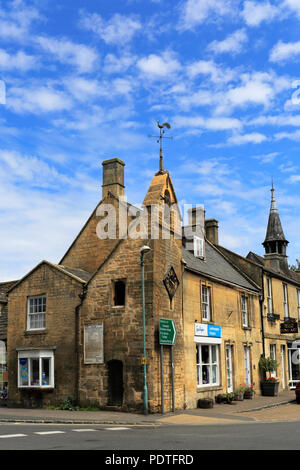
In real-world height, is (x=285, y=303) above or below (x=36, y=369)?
above

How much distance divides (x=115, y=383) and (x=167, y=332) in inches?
117

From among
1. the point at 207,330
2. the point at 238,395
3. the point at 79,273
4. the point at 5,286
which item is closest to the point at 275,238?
the point at 238,395

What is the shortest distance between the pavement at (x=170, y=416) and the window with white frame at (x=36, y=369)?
1156 mm

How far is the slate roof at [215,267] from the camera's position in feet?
81.3

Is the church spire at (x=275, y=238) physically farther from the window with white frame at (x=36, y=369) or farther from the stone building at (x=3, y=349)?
the window with white frame at (x=36, y=369)

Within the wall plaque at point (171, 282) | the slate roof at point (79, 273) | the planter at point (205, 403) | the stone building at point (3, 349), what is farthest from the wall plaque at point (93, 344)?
the stone building at point (3, 349)

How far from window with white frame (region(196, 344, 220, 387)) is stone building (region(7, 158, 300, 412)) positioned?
0.15ft

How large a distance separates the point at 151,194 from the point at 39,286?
662cm

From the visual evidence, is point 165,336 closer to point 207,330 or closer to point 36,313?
point 207,330

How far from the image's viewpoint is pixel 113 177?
→ 1067 inches

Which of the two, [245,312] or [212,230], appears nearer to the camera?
[245,312]
